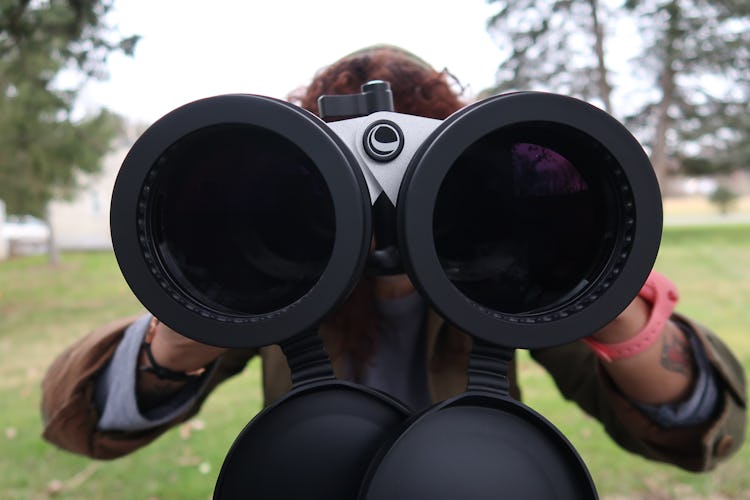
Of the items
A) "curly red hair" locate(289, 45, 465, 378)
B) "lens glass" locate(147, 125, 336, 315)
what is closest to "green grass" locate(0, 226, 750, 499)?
"curly red hair" locate(289, 45, 465, 378)

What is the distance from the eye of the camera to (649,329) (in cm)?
68

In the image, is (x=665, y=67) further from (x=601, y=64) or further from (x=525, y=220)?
(x=525, y=220)

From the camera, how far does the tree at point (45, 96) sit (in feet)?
8.41

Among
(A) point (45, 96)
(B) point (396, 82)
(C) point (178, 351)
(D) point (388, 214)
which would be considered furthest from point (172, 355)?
(A) point (45, 96)

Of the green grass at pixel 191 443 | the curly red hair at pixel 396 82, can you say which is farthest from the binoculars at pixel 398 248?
the green grass at pixel 191 443

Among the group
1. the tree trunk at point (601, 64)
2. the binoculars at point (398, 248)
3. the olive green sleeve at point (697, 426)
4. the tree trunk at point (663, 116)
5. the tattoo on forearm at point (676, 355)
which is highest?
the binoculars at point (398, 248)

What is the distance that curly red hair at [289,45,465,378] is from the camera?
0.85 meters

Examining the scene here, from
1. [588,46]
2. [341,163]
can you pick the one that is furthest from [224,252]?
[588,46]

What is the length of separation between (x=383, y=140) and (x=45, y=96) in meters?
5.14

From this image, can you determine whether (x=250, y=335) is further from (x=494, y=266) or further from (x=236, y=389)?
(x=236, y=389)

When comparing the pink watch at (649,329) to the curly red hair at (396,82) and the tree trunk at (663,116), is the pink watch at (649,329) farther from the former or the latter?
the tree trunk at (663,116)

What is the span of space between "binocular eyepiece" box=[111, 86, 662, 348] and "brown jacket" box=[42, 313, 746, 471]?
357 millimetres

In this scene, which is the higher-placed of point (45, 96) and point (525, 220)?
point (525, 220)

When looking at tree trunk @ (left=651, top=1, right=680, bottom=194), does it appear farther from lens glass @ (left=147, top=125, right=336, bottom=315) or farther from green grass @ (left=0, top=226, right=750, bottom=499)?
lens glass @ (left=147, top=125, right=336, bottom=315)
